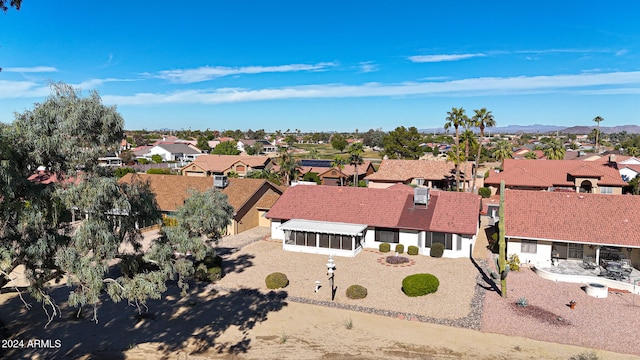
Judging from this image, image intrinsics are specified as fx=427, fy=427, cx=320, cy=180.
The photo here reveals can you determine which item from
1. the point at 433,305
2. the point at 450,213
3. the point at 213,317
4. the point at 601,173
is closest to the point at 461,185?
the point at 601,173

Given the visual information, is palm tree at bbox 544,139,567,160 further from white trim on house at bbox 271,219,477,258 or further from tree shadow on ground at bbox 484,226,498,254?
white trim on house at bbox 271,219,477,258

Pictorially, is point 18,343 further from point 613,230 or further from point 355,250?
point 613,230

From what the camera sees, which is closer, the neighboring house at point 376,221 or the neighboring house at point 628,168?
the neighboring house at point 376,221

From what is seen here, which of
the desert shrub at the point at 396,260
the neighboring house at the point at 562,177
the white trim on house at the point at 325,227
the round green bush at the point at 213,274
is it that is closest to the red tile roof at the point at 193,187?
the white trim on house at the point at 325,227

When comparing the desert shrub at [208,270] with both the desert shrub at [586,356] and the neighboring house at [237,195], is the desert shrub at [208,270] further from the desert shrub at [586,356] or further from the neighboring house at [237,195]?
the desert shrub at [586,356]

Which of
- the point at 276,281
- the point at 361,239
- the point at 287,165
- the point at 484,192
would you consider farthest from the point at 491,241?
the point at 287,165

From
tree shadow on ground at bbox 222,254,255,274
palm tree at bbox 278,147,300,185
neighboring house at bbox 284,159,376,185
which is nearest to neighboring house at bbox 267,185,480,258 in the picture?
tree shadow on ground at bbox 222,254,255,274

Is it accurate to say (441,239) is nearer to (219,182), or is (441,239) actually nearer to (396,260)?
(396,260)
